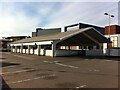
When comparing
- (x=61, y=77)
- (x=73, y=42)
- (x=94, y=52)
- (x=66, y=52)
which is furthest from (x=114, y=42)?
(x=61, y=77)

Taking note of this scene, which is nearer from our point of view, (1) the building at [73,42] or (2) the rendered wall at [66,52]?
(1) the building at [73,42]

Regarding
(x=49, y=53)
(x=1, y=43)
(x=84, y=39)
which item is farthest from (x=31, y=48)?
(x=1, y=43)

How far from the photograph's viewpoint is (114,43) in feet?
144

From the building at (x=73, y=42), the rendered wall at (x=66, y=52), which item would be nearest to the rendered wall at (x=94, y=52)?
the building at (x=73, y=42)

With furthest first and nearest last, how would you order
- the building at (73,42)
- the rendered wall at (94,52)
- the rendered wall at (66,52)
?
the rendered wall at (94,52)
the rendered wall at (66,52)
the building at (73,42)

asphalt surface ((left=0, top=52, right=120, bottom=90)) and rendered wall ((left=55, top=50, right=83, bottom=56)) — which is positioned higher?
rendered wall ((left=55, top=50, right=83, bottom=56))

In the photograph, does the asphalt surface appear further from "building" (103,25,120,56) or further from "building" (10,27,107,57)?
"building" (103,25,120,56)

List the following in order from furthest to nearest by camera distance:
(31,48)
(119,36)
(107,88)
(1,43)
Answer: (1,43) < (119,36) < (31,48) < (107,88)

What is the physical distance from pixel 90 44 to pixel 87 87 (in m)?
25.3

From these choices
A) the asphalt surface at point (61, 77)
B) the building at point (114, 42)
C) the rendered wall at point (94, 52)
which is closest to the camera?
the asphalt surface at point (61, 77)

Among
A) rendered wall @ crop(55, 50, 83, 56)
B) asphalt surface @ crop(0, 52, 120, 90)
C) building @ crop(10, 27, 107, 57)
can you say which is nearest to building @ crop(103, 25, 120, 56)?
building @ crop(10, 27, 107, 57)

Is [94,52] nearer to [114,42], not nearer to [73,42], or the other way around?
[73,42]

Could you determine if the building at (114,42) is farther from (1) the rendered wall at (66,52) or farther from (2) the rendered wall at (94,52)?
(1) the rendered wall at (66,52)

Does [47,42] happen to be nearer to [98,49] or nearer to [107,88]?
[98,49]
